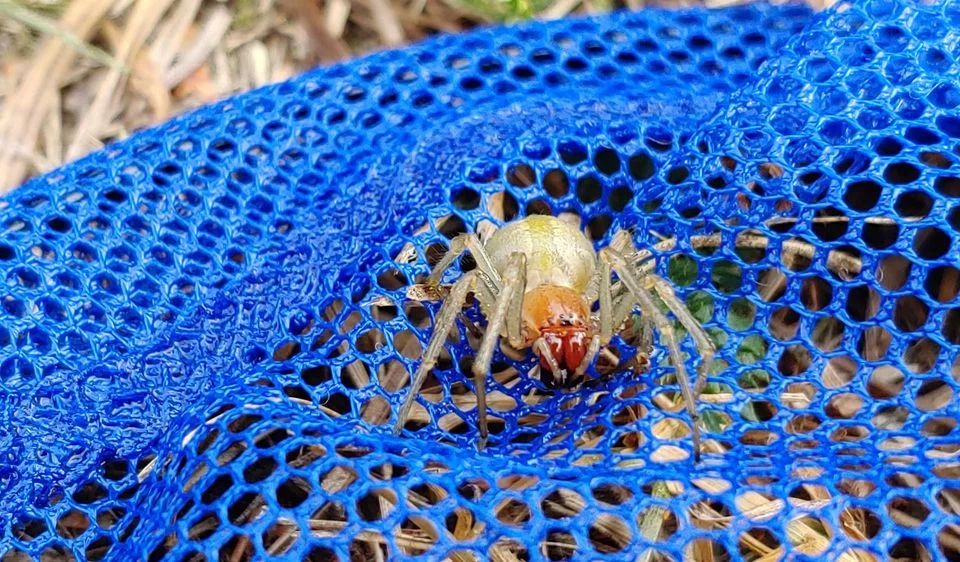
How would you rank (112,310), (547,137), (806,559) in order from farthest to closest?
1. (547,137)
2. (112,310)
3. (806,559)

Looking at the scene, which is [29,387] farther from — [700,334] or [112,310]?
[700,334]

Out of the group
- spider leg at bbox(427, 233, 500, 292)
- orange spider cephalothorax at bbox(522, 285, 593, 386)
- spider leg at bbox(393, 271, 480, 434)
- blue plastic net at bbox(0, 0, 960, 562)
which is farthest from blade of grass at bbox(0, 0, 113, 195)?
orange spider cephalothorax at bbox(522, 285, 593, 386)

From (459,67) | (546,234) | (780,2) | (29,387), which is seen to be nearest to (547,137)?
(546,234)

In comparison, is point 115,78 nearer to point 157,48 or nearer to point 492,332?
point 157,48

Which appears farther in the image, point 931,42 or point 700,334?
point 931,42

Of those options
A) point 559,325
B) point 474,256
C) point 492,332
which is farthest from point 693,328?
point 474,256

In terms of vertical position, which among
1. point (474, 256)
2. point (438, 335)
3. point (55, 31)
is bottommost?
point (438, 335)

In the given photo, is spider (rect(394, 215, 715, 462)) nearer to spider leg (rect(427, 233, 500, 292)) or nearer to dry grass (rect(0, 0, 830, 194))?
spider leg (rect(427, 233, 500, 292))
